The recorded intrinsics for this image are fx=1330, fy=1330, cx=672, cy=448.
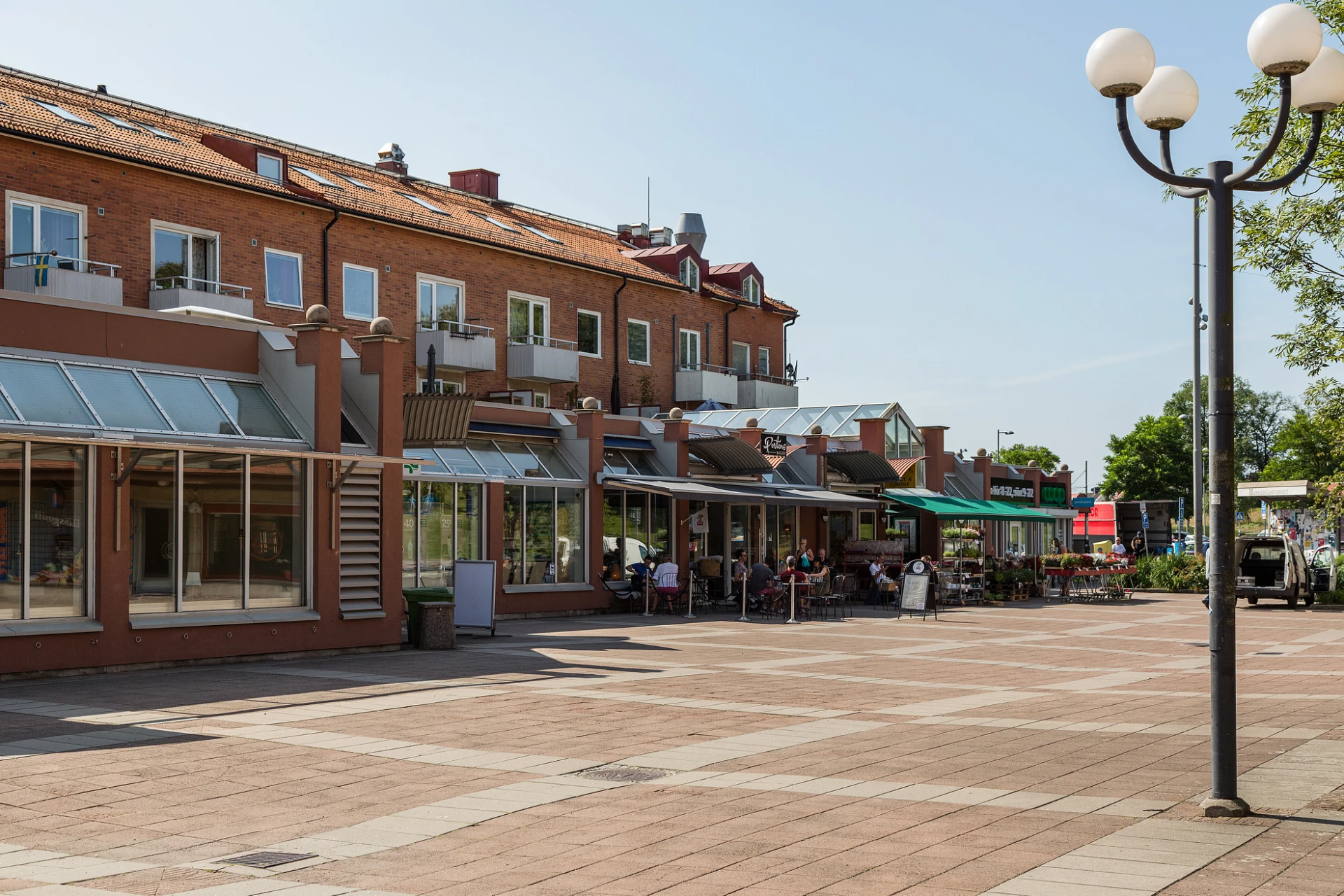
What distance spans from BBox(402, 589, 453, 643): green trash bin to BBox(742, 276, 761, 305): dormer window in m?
28.0

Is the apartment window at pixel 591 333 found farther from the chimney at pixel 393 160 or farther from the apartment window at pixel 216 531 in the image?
the apartment window at pixel 216 531

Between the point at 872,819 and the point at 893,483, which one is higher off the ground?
the point at 893,483

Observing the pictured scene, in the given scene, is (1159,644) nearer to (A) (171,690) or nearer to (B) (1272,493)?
(A) (171,690)

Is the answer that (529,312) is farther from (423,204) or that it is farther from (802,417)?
(802,417)

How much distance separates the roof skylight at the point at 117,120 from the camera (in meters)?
28.5

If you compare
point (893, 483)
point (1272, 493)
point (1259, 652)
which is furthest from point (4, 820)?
point (1272, 493)

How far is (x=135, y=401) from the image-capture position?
52.1 feet

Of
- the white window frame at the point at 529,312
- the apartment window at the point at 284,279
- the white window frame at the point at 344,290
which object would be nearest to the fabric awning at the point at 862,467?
the white window frame at the point at 529,312

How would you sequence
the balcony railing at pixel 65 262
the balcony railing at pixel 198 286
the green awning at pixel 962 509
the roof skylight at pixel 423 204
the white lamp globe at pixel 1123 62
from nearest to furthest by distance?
the white lamp globe at pixel 1123 62 → the balcony railing at pixel 65 262 → the balcony railing at pixel 198 286 → the green awning at pixel 962 509 → the roof skylight at pixel 423 204

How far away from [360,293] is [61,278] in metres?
7.66

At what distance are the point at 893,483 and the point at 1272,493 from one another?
10584 mm

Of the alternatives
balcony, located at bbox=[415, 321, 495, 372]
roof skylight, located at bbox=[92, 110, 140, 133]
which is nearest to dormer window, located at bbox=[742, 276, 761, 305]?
balcony, located at bbox=[415, 321, 495, 372]

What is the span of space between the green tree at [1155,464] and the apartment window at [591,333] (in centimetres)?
6146

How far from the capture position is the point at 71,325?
15.6 m
